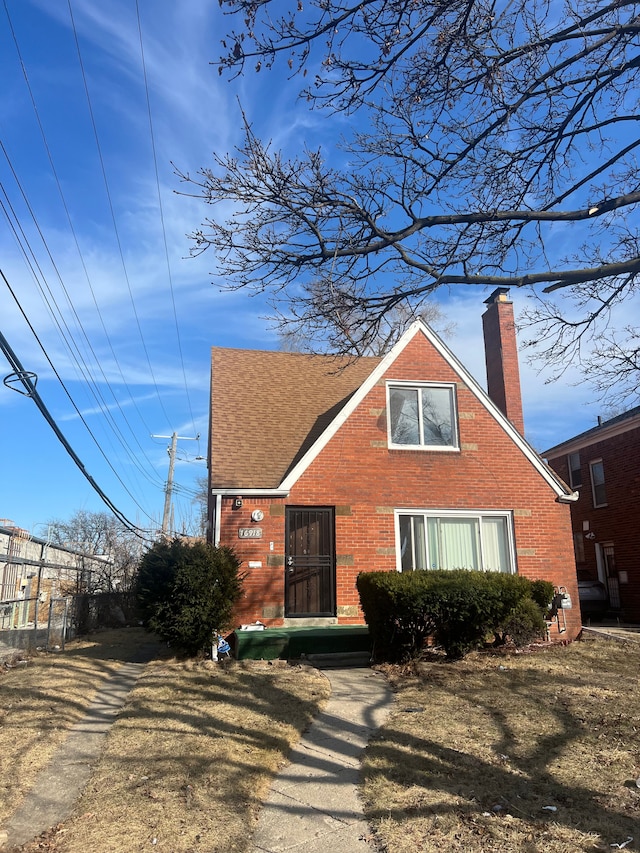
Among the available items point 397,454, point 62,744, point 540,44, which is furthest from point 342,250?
point 397,454

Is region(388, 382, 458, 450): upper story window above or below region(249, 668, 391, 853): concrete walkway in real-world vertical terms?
above

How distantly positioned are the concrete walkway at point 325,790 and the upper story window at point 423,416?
640 cm

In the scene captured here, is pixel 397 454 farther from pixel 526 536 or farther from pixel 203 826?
pixel 203 826

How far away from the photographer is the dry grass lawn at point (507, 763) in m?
4.10

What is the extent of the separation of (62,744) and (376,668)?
4537 millimetres

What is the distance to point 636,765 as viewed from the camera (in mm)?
5203

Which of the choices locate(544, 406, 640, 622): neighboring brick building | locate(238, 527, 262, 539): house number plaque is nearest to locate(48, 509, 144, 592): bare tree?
locate(238, 527, 262, 539): house number plaque

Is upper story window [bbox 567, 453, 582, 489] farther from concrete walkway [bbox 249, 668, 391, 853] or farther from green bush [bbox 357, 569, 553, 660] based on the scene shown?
concrete walkway [bbox 249, 668, 391, 853]

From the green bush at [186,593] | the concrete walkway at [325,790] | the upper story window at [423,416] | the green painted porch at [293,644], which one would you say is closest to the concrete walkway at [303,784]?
the concrete walkway at [325,790]

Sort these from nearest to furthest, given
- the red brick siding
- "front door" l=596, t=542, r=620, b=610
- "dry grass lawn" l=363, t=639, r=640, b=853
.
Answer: "dry grass lawn" l=363, t=639, r=640, b=853 → the red brick siding → "front door" l=596, t=542, r=620, b=610

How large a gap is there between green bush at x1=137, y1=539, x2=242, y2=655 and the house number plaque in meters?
1.37

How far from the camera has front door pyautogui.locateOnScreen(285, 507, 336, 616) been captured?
1191 centimetres

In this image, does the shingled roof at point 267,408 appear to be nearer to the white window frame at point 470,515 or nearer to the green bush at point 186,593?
the green bush at point 186,593

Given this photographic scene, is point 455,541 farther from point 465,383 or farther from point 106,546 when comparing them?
point 106,546
